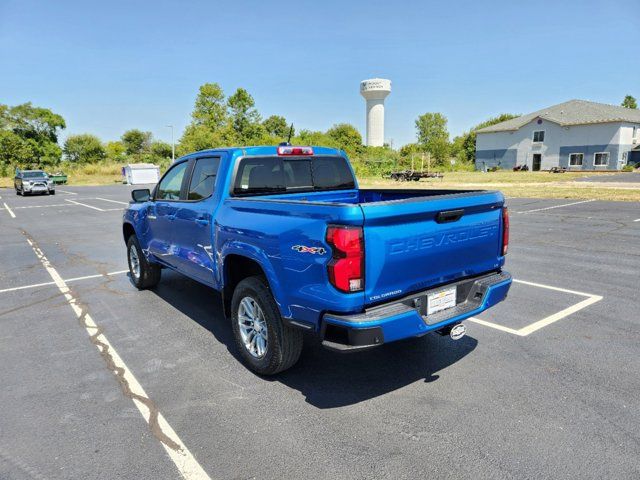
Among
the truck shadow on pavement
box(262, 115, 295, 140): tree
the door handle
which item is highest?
box(262, 115, 295, 140): tree

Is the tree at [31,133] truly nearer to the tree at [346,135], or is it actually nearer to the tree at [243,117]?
the tree at [243,117]

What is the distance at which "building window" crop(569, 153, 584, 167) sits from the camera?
52.6 m

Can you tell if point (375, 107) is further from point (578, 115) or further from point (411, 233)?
point (411, 233)

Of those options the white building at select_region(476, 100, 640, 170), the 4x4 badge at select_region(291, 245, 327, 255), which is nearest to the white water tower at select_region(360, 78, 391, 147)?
the white building at select_region(476, 100, 640, 170)

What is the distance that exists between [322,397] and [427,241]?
148 cm

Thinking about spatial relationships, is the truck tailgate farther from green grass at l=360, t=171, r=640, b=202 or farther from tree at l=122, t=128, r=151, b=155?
tree at l=122, t=128, r=151, b=155

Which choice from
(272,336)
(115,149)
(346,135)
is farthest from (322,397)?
(115,149)

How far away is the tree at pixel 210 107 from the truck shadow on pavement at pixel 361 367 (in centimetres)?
5848

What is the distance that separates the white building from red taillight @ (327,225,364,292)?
58.0m

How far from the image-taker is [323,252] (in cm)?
290

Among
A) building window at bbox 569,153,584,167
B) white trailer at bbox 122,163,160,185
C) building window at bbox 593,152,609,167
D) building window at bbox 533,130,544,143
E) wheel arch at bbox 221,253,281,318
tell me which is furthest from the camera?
building window at bbox 533,130,544,143

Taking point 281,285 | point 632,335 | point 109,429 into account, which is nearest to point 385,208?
point 281,285

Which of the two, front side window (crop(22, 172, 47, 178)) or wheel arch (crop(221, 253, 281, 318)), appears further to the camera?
front side window (crop(22, 172, 47, 178))

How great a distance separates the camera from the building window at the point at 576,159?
5262 centimetres
